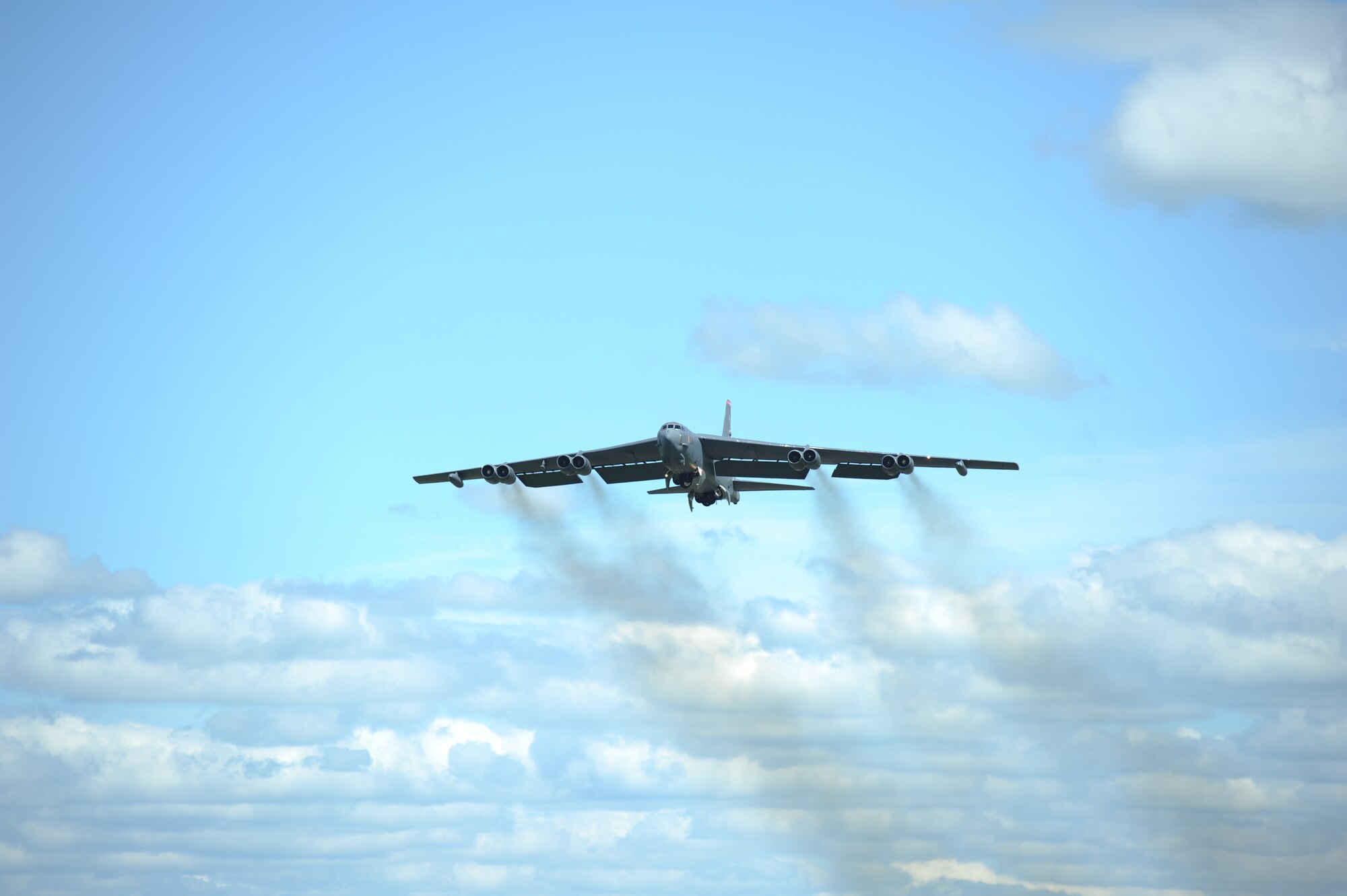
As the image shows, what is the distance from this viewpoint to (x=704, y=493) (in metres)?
71.6

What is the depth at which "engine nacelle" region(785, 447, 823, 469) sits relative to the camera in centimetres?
7081

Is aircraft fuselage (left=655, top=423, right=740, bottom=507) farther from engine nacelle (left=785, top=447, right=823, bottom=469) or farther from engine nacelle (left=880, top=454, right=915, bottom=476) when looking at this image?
engine nacelle (left=880, top=454, right=915, bottom=476)

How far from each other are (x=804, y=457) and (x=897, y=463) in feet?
13.1

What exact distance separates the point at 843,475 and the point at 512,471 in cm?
1477

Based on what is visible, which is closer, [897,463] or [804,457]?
[804,457]

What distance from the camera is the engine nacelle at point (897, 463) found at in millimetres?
70938

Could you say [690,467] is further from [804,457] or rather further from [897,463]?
[897,463]

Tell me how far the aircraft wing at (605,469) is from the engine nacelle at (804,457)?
571 cm

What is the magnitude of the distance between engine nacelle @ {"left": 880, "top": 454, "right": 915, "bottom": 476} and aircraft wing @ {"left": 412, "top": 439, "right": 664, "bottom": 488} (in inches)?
380

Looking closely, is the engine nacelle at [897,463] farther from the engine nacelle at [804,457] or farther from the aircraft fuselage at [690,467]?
the aircraft fuselage at [690,467]

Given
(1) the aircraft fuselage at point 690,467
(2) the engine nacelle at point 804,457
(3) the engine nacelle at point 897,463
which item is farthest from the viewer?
(3) the engine nacelle at point 897,463

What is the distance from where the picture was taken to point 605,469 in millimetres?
74938

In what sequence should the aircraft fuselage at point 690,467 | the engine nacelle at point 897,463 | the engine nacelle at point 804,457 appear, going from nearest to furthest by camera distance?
the aircraft fuselage at point 690,467 → the engine nacelle at point 804,457 → the engine nacelle at point 897,463

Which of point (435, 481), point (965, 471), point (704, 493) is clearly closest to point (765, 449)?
point (704, 493)
